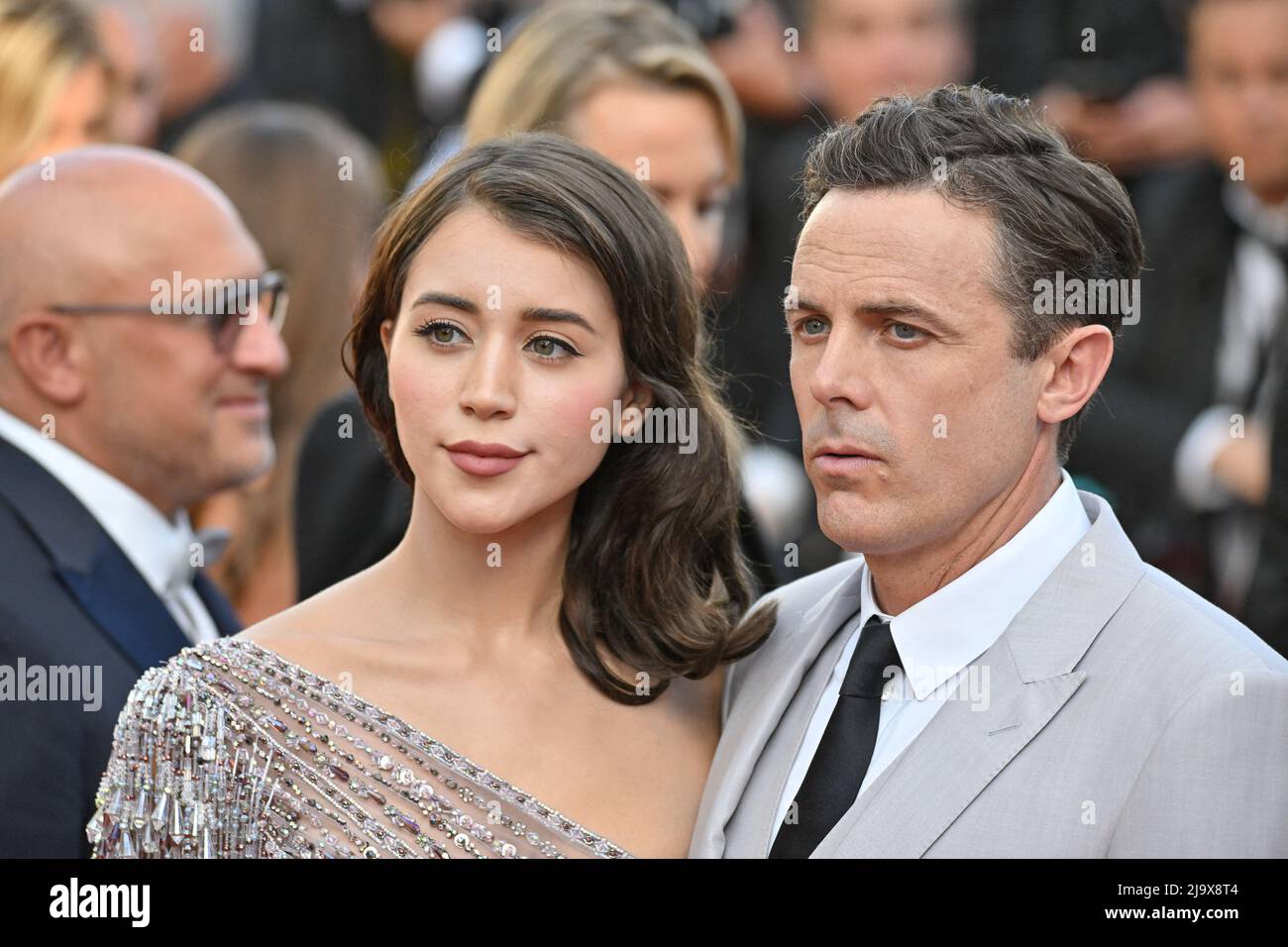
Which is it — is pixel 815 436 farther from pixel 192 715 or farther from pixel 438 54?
pixel 438 54

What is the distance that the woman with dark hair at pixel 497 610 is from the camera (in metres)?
2.77

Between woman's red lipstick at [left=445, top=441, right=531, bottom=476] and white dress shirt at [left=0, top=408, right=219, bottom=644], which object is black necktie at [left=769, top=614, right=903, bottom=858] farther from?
white dress shirt at [left=0, top=408, right=219, bottom=644]

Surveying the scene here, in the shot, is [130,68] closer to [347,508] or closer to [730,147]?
[730,147]

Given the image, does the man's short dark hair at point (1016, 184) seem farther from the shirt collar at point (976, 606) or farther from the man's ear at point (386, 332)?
the man's ear at point (386, 332)

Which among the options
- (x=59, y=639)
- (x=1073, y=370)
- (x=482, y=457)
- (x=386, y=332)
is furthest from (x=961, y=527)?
(x=59, y=639)

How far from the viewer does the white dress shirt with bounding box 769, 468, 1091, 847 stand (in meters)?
2.65

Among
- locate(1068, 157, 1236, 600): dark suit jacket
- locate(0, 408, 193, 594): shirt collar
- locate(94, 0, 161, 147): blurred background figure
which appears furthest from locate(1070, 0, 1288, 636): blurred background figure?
locate(94, 0, 161, 147): blurred background figure

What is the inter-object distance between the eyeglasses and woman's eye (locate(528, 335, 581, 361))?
1221 millimetres

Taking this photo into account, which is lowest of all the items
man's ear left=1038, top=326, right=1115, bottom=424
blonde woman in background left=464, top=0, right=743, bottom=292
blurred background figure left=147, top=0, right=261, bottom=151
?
man's ear left=1038, top=326, right=1115, bottom=424

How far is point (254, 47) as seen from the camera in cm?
722

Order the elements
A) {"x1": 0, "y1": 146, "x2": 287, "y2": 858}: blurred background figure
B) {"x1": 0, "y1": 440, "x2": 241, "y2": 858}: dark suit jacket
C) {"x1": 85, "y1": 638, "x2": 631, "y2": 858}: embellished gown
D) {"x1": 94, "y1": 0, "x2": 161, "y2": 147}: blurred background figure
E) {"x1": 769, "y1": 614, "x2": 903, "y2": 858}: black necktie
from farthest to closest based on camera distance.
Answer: {"x1": 94, "y1": 0, "x2": 161, "y2": 147}: blurred background figure → {"x1": 0, "y1": 146, "x2": 287, "y2": 858}: blurred background figure → {"x1": 0, "y1": 440, "x2": 241, "y2": 858}: dark suit jacket → {"x1": 85, "y1": 638, "x2": 631, "y2": 858}: embellished gown → {"x1": 769, "y1": 614, "x2": 903, "y2": 858}: black necktie

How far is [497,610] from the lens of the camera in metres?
2.99
